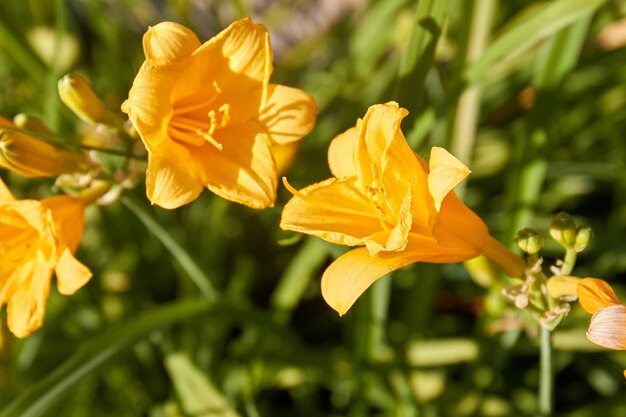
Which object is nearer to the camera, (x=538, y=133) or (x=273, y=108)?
(x=273, y=108)

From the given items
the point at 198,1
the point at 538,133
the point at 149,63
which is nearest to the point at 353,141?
the point at 149,63

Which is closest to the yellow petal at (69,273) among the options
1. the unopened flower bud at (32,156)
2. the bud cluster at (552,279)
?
the unopened flower bud at (32,156)

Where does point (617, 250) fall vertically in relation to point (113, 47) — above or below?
below

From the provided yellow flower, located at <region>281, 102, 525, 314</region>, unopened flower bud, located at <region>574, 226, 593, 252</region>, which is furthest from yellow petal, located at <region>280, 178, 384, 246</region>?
unopened flower bud, located at <region>574, 226, 593, 252</region>

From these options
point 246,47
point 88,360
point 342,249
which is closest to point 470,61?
point 342,249

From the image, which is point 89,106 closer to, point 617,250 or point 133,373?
point 133,373

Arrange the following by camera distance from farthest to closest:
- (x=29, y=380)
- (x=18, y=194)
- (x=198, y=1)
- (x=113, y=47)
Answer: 1. (x=198, y=1)
2. (x=113, y=47)
3. (x=18, y=194)
4. (x=29, y=380)

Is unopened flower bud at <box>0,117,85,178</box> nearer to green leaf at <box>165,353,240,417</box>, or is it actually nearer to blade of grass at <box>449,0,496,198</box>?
green leaf at <box>165,353,240,417</box>

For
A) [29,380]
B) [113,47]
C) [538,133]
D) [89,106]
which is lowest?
[29,380]
